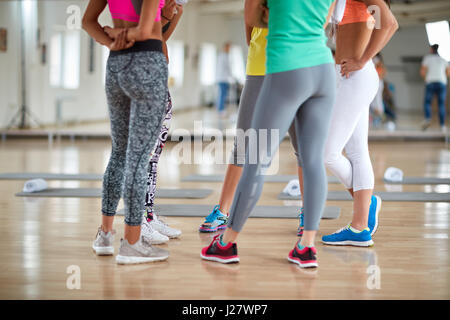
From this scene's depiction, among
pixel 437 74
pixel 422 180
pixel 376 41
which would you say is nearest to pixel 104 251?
pixel 376 41

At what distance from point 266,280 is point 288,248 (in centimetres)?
54

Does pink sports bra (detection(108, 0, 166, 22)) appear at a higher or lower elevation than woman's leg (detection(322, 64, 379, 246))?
higher

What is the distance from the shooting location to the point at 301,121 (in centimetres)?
221

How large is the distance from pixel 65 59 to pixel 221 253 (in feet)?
32.0

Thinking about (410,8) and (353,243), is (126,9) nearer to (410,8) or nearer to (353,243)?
(353,243)

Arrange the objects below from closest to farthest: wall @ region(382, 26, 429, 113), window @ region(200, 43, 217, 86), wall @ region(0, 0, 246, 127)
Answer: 1. wall @ region(0, 0, 246, 127)
2. window @ region(200, 43, 217, 86)
3. wall @ region(382, 26, 429, 113)

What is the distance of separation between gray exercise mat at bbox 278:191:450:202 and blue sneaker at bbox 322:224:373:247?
130 centimetres

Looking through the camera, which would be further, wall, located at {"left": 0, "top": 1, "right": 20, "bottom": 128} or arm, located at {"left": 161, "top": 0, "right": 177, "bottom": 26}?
wall, located at {"left": 0, "top": 1, "right": 20, "bottom": 128}

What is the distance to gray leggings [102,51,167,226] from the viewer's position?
2.18 meters

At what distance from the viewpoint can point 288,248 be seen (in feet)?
8.89

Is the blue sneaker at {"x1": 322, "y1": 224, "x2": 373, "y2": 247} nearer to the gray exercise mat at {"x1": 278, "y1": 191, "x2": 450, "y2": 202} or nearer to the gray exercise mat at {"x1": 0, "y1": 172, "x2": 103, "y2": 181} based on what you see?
the gray exercise mat at {"x1": 278, "y1": 191, "x2": 450, "y2": 202}

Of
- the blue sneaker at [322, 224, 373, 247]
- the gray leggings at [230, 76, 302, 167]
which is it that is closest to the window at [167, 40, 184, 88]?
the gray leggings at [230, 76, 302, 167]

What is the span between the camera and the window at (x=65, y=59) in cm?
1091
